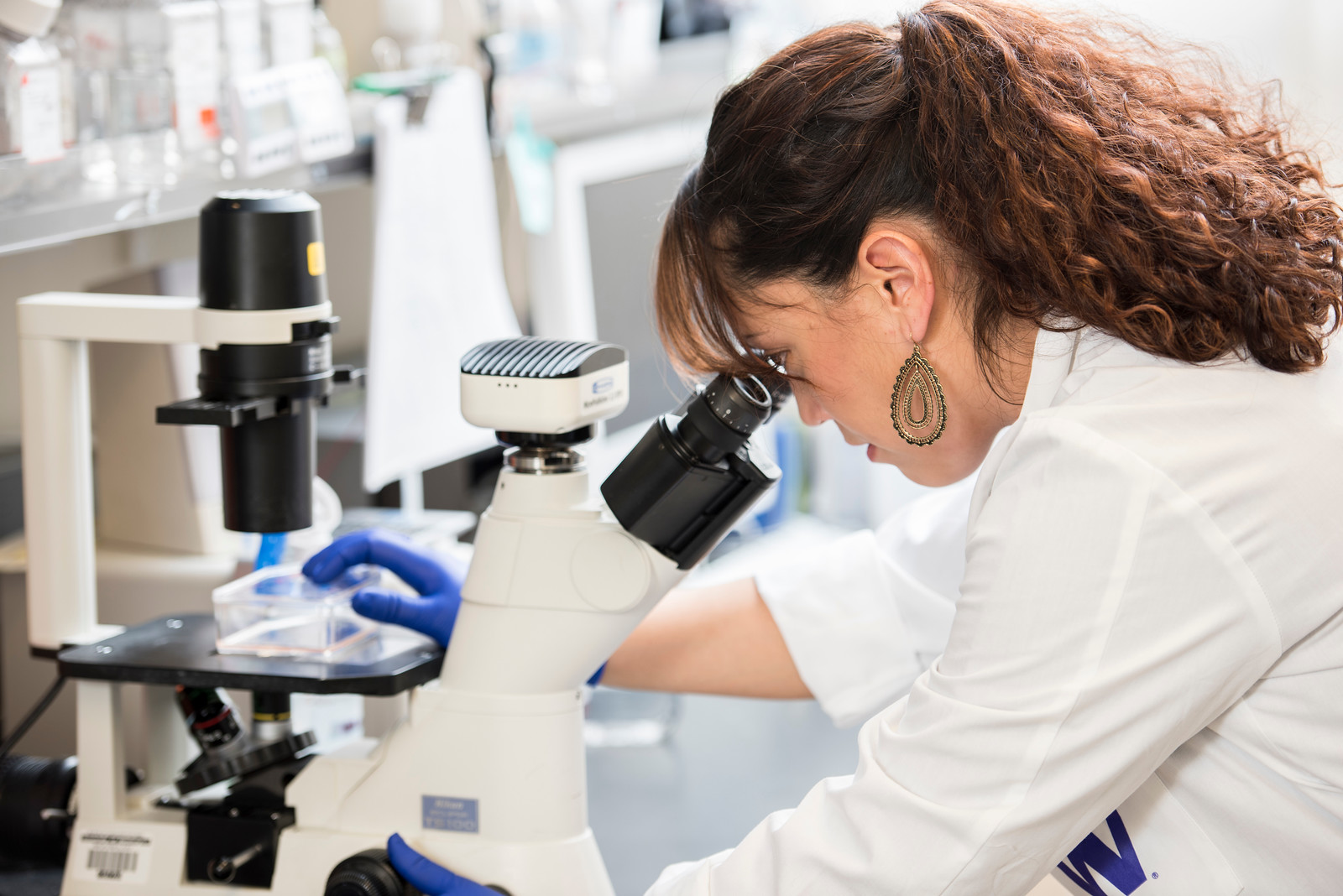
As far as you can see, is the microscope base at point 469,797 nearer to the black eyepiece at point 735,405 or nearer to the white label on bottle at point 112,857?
the white label on bottle at point 112,857

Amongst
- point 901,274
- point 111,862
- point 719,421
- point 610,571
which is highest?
point 901,274

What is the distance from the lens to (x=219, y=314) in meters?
0.82

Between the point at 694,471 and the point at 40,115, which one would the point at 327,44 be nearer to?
the point at 40,115

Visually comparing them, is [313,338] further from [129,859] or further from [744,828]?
[744,828]

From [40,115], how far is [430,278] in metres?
0.60

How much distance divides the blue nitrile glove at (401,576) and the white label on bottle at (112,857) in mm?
231

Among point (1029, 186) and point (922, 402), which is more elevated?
point (1029, 186)

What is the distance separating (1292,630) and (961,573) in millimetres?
396

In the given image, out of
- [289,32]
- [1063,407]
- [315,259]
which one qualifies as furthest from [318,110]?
[1063,407]

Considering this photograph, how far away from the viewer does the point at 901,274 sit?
0.79m

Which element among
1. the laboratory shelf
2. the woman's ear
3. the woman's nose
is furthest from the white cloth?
the laboratory shelf

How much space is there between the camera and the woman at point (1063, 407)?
26.6 inches

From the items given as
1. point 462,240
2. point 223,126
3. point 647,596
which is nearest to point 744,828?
point 647,596

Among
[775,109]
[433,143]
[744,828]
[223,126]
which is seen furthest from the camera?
[433,143]
